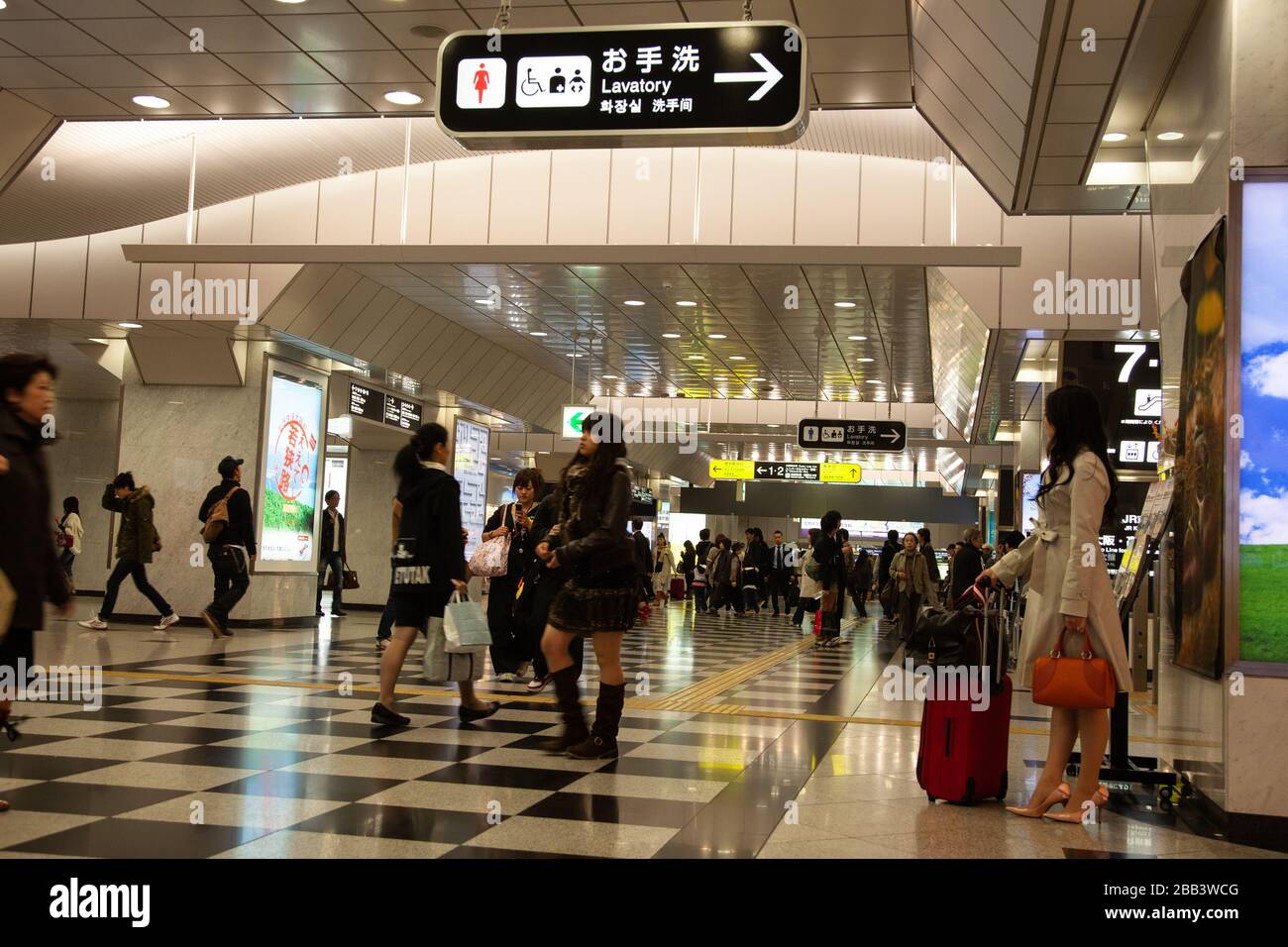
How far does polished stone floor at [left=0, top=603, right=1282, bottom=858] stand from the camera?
394 centimetres

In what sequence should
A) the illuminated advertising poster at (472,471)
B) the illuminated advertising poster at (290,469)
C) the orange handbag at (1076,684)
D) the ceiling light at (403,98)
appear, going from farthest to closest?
1. the illuminated advertising poster at (472,471)
2. the illuminated advertising poster at (290,469)
3. the ceiling light at (403,98)
4. the orange handbag at (1076,684)

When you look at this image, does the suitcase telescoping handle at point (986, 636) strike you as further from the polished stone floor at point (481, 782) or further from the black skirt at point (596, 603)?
the black skirt at point (596, 603)

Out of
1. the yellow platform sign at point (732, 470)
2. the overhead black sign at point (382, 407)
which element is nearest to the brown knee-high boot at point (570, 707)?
the overhead black sign at point (382, 407)

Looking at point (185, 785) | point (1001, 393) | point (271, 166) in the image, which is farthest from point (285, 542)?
point (185, 785)

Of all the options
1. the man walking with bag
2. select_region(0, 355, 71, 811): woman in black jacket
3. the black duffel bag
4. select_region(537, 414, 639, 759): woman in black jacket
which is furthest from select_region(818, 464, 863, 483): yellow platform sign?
select_region(0, 355, 71, 811): woman in black jacket

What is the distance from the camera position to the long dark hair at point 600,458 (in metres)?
5.82

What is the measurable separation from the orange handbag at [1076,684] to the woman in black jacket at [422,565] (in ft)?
10.3

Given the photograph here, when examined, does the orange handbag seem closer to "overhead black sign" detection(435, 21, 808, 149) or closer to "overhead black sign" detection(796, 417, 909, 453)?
"overhead black sign" detection(435, 21, 808, 149)

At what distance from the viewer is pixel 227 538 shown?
1172cm

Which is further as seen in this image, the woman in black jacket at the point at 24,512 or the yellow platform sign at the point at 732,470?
the yellow platform sign at the point at 732,470

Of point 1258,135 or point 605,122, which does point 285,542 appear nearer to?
point 605,122

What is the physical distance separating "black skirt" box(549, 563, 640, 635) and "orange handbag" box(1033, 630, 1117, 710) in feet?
6.13

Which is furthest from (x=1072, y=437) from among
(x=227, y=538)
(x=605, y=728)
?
(x=227, y=538)
